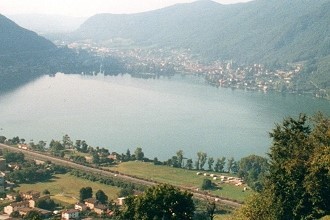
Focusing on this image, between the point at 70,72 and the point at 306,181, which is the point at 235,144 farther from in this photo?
the point at 70,72

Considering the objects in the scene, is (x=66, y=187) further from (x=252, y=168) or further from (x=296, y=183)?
(x=296, y=183)

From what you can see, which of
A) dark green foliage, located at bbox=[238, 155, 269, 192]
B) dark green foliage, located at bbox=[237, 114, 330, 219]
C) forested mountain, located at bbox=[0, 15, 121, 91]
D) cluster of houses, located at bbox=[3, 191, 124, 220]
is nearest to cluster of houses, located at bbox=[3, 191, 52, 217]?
cluster of houses, located at bbox=[3, 191, 124, 220]

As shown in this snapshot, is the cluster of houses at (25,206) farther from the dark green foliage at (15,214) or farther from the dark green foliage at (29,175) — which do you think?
the dark green foliage at (29,175)

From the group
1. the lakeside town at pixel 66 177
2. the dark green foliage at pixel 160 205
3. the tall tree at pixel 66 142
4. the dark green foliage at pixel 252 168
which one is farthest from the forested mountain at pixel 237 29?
the dark green foliage at pixel 160 205

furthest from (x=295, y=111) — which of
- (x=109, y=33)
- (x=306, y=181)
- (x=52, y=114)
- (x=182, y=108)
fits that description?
(x=109, y=33)

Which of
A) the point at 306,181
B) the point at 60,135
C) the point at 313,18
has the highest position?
the point at 313,18

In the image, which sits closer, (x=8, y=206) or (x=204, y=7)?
(x=8, y=206)
